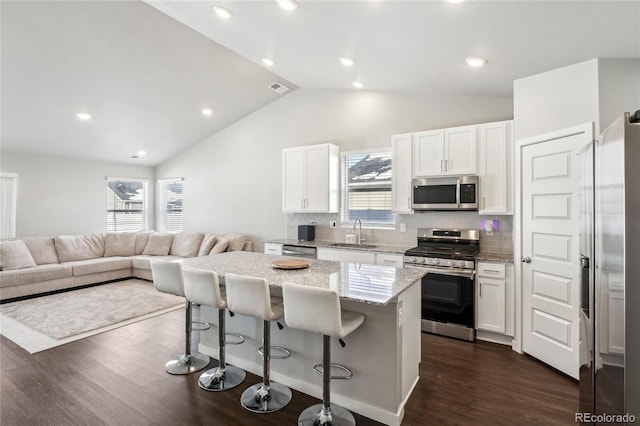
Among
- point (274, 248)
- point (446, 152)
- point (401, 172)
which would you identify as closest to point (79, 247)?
point (274, 248)

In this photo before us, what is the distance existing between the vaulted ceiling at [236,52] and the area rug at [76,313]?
2.65 m

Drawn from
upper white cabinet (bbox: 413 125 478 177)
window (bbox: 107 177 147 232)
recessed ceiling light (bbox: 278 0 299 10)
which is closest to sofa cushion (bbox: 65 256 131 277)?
window (bbox: 107 177 147 232)

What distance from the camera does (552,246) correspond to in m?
2.94

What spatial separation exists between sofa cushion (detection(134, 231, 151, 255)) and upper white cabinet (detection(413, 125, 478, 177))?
18.6 ft

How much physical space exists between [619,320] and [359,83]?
12.5 ft

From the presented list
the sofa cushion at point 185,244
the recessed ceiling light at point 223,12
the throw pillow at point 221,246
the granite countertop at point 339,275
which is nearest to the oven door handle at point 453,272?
the granite countertop at point 339,275

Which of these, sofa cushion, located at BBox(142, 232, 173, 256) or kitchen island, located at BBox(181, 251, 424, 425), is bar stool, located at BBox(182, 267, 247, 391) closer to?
kitchen island, located at BBox(181, 251, 424, 425)

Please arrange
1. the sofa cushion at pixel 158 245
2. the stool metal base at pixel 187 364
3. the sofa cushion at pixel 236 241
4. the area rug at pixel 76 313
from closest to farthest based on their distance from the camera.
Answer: the stool metal base at pixel 187 364 < the area rug at pixel 76 313 < the sofa cushion at pixel 236 241 < the sofa cushion at pixel 158 245

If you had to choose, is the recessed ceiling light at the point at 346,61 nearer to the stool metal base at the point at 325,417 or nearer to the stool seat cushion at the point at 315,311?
the stool seat cushion at the point at 315,311

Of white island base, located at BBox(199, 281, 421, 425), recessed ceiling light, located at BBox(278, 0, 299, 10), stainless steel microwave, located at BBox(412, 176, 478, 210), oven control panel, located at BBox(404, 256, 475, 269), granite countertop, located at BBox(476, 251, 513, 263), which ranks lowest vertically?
white island base, located at BBox(199, 281, 421, 425)

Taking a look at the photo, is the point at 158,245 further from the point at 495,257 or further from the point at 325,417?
the point at 495,257

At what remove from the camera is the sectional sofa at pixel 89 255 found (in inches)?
195

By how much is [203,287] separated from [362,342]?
49.4 inches

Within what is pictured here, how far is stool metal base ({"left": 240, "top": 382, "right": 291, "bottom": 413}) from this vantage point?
2.33 m
